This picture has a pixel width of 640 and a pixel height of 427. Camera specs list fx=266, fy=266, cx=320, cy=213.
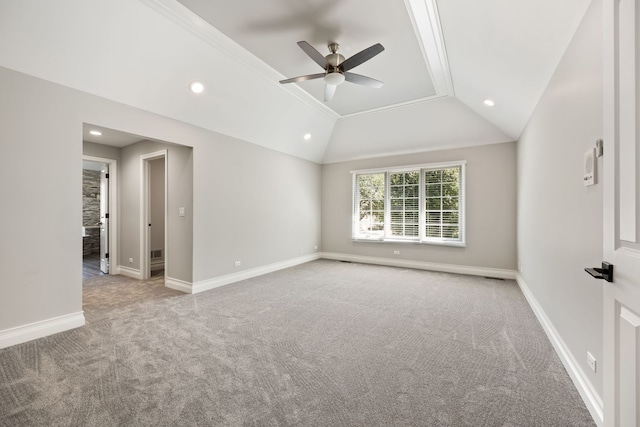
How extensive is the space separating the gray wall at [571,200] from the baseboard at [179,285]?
14.3 feet

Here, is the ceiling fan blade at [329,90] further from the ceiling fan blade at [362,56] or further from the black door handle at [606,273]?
the black door handle at [606,273]

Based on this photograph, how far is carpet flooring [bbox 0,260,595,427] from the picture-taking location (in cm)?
162

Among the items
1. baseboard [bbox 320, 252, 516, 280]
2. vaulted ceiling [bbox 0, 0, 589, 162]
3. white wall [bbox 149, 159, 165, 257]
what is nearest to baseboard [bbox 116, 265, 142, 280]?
white wall [bbox 149, 159, 165, 257]

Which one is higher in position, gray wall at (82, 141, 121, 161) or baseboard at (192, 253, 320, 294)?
gray wall at (82, 141, 121, 161)

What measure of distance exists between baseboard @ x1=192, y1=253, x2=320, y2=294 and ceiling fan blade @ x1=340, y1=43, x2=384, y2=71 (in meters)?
3.63

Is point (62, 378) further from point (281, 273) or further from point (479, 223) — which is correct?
point (479, 223)

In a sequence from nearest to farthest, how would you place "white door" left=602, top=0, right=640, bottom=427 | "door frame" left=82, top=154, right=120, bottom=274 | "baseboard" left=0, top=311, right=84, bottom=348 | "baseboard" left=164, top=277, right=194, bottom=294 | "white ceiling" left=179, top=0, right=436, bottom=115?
"white door" left=602, top=0, right=640, bottom=427, "baseboard" left=0, top=311, right=84, bottom=348, "white ceiling" left=179, top=0, right=436, bottom=115, "baseboard" left=164, top=277, right=194, bottom=294, "door frame" left=82, top=154, right=120, bottom=274

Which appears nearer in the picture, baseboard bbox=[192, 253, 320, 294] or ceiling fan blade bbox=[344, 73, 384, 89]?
ceiling fan blade bbox=[344, 73, 384, 89]

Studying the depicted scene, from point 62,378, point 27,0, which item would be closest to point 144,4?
point 27,0

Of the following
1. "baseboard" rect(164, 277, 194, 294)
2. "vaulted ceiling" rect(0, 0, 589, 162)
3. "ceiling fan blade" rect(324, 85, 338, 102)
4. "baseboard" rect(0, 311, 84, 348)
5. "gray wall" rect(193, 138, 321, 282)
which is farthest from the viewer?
"gray wall" rect(193, 138, 321, 282)

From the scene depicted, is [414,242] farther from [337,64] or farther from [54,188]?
[54,188]

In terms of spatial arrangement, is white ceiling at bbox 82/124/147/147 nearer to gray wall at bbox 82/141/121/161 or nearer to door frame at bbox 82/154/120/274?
gray wall at bbox 82/141/121/161

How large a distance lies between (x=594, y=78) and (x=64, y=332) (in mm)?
4930

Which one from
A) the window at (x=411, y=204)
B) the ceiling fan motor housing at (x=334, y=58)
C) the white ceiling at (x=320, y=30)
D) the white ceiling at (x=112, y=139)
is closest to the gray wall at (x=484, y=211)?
the window at (x=411, y=204)
